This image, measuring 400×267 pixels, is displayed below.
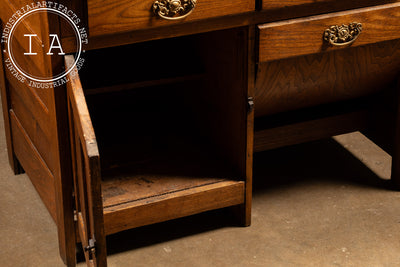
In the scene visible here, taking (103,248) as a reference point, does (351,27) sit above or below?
above

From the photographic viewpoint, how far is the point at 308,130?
10.1ft

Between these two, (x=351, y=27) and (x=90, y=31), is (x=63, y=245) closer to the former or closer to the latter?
(x=90, y=31)

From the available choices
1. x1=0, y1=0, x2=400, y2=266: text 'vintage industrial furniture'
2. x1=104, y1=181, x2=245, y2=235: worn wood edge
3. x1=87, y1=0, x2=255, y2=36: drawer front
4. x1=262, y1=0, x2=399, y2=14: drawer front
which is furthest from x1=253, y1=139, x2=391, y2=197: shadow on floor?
x1=87, y1=0, x2=255, y2=36: drawer front

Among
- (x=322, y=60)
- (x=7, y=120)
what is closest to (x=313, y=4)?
(x=322, y=60)

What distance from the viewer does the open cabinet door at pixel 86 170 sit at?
1.98m

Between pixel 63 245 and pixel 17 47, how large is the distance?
2.30 ft

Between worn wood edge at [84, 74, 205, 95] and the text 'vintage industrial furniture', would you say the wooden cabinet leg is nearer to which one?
the text 'vintage industrial furniture'

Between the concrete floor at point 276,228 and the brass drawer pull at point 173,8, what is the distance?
84 cm

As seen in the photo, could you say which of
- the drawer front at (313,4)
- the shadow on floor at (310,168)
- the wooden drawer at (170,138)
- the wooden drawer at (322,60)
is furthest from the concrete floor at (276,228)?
the drawer front at (313,4)

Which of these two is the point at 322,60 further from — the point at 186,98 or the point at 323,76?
the point at 186,98

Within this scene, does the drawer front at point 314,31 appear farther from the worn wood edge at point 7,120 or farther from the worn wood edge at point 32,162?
the worn wood edge at point 7,120

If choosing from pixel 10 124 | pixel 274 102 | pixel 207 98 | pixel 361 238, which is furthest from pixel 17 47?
pixel 361 238

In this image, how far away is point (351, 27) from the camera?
261 centimetres

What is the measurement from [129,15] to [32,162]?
2.88 ft
